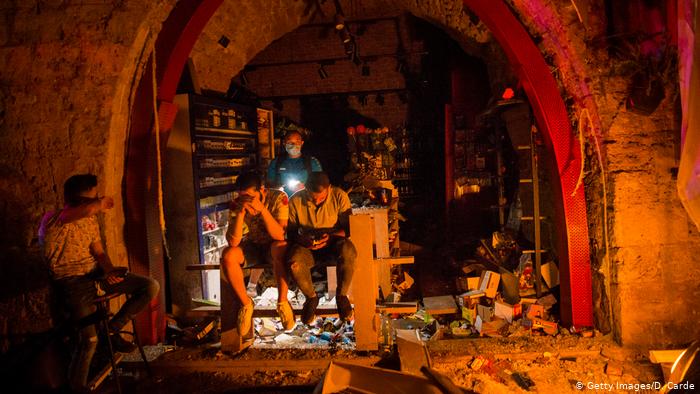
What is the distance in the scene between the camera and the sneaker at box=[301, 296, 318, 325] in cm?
436

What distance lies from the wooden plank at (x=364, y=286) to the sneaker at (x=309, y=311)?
49 centimetres

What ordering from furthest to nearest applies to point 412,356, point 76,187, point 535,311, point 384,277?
point 384,277 → point 535,311 → point 76,187 → point 412,356

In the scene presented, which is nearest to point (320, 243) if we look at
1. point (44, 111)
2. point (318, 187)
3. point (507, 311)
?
point (318, 187)

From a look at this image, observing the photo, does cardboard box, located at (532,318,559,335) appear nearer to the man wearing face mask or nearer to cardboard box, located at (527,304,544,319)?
cardboard box, located at (527,304,544,319)

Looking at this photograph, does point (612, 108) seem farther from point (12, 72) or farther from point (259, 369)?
point (12, 72)

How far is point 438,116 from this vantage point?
456 inches

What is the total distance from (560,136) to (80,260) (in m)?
5.11

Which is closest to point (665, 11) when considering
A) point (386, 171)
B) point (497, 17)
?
point (497, 17)

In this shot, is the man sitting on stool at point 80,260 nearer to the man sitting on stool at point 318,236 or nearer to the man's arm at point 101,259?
the man's arm at point 101,259

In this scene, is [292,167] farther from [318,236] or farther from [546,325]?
[546,325]

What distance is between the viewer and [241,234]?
4.35 metres

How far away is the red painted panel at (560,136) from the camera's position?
4.47m

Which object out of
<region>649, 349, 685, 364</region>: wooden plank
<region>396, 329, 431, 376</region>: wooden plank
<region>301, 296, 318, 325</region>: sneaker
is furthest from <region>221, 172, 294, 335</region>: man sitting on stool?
<region>649, 349, 685, 364</region>: wooden plank

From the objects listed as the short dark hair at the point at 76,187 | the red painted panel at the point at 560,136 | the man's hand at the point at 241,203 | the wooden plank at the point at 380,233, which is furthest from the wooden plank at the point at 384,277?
the short dark hair at the point at 76,187
